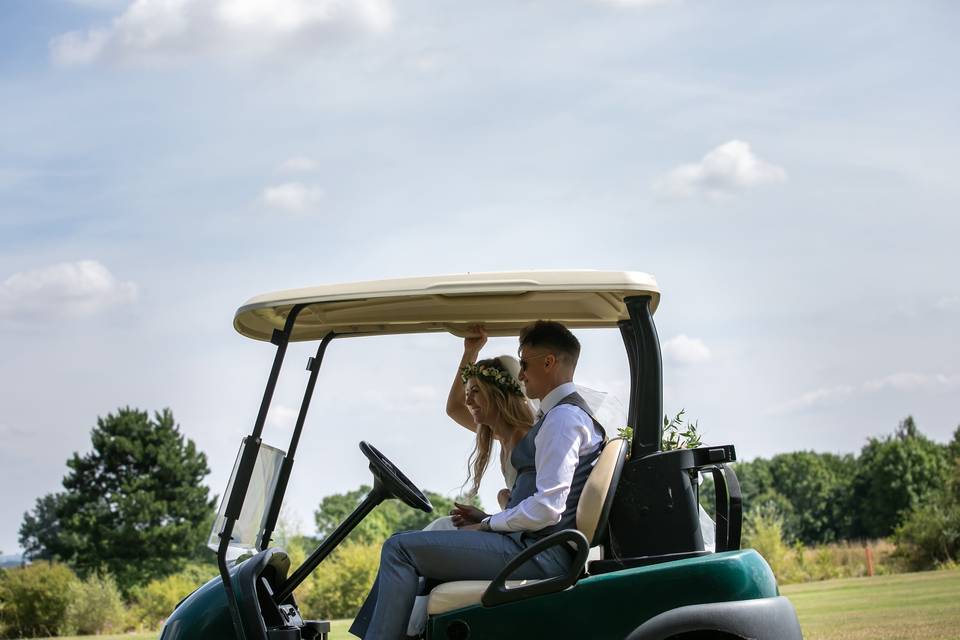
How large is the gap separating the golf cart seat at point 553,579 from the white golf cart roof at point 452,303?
635 millimetres

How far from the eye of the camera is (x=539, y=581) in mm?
3871

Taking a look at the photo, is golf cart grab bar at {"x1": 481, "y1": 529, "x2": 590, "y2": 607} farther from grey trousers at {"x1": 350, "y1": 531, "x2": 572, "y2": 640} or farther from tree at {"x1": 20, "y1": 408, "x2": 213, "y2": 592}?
tree at {"x1": 20, "y1": 408, "x2": 213, "y2": 592}

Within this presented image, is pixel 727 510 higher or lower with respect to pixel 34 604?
higher

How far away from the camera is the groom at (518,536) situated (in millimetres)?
3943


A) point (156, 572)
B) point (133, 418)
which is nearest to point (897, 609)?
point (156, 572)

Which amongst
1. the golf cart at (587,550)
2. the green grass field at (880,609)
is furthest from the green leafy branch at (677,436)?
the green grass field at (880,609)

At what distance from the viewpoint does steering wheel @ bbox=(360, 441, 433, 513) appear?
4461mm

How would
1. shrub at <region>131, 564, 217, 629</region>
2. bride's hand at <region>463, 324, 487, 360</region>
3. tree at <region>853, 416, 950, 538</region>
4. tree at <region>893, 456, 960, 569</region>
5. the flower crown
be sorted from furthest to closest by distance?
tree at <region>853, 416, 950, 538</region> < tree at <region>893, 456, 960, 569</region> < shrub at <region>131, 564, 217, 629</region> < bride's hand at <region>463, 324, 487, 360</region> < the flower crown

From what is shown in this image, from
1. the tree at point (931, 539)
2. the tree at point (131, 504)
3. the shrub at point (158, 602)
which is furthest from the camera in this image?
the tree at point (131, 504)

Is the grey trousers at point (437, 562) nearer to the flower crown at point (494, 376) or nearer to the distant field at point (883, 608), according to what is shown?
the flower crown at point (494, 376)

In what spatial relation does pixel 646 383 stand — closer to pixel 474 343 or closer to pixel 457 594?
pixel 457 594

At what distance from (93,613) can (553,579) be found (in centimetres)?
1953

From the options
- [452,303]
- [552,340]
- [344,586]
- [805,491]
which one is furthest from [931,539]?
[805,491]

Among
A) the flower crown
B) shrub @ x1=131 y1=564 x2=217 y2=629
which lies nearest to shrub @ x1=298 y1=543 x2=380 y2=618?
shrub @ x1=131 y1=564 x2=217 y2=629
